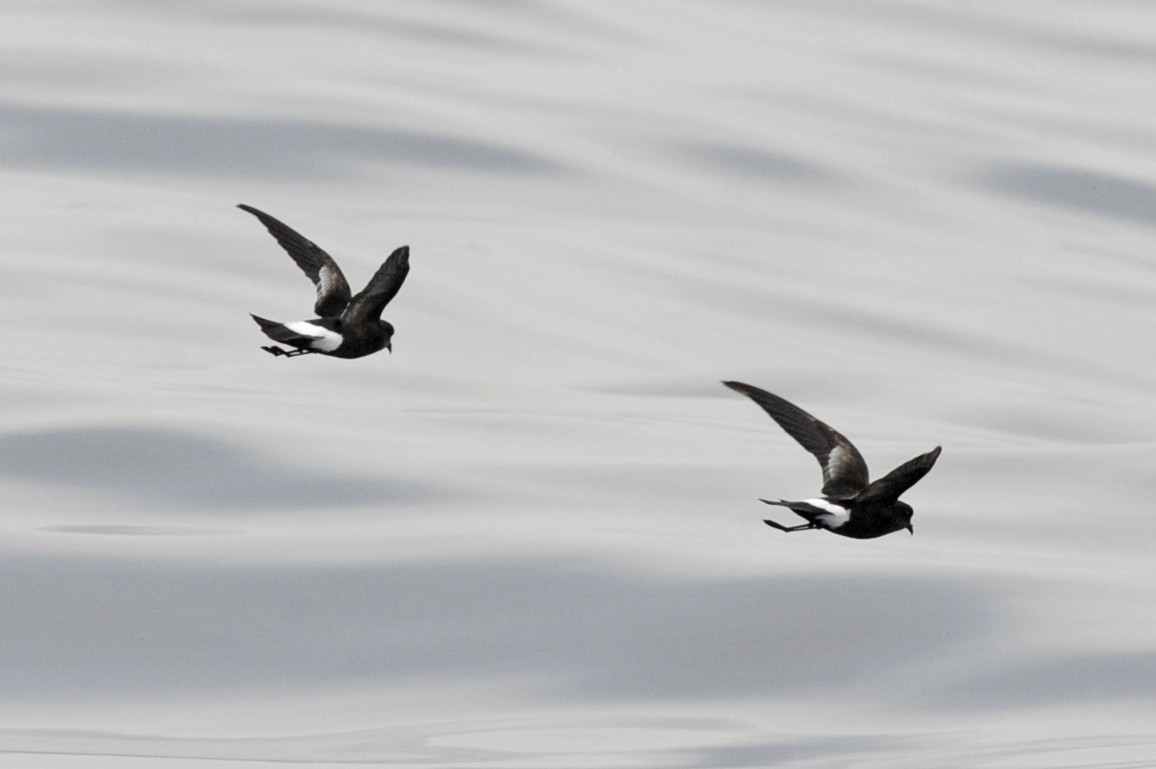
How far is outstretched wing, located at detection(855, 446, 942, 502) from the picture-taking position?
8.41 m

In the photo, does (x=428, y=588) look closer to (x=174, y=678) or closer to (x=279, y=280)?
(x=174, y=678)

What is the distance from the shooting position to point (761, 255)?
38719mm

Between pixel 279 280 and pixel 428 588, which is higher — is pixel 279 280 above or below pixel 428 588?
above

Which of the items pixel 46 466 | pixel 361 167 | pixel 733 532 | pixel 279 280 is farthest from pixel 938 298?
pixel 46 466

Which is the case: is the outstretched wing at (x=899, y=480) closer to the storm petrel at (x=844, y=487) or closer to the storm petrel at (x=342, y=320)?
the storm petrel at (x=844, y=487)

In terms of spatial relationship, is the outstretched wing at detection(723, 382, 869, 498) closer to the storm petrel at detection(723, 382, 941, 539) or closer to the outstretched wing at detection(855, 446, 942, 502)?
the storm petrel at detection(723, 382, 941, 539)

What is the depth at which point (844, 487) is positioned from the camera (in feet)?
33.0

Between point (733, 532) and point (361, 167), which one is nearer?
point (733, 532)

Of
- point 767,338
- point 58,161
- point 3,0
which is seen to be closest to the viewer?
point 767,338

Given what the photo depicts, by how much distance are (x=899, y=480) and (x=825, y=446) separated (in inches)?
64.0

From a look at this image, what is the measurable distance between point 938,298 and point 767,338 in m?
6.84

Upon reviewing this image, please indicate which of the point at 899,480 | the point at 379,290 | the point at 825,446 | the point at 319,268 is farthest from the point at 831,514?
the point at 319,268

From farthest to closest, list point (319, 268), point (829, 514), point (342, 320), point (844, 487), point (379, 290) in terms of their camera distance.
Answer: point (319, 268) → point (342, 320) → point (379, 290) → point (844, 487) → point (829, 514)

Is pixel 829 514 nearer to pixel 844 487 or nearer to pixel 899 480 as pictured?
pixel 899 480
